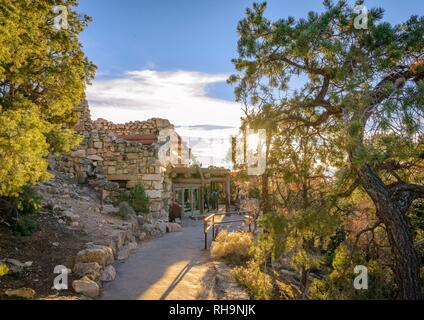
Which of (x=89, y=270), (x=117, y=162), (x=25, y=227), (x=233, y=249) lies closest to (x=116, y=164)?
(x=117, y=162)

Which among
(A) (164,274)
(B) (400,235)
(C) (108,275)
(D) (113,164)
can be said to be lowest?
(A) (164,274)

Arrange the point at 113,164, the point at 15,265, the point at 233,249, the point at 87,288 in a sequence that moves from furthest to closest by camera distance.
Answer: the point at 113,164 < the point at 233,249 < the point at 15,265 < the point at 87,288

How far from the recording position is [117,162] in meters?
14.3

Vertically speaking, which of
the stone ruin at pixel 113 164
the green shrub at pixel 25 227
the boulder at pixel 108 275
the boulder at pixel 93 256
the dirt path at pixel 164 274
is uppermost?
the stone ruin at pixel 113 164

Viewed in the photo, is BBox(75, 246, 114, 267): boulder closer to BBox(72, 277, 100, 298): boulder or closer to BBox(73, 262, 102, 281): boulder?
BBox(73, 262, 102, 281): boulder

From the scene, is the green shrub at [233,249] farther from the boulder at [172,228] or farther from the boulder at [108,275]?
the boulder at [172,228]

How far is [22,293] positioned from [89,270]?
1.32 metres

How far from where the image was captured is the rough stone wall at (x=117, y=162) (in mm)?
13952

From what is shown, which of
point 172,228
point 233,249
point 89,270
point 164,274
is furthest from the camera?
point 172,228

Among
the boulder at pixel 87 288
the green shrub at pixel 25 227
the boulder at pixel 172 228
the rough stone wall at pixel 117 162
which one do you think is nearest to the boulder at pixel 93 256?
the boulder at pixel 87 288

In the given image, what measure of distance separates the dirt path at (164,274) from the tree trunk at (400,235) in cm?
305

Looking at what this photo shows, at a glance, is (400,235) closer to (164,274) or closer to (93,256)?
(164,274)

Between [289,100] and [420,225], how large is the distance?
413cm

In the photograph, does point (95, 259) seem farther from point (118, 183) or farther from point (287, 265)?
point (118, 183)
